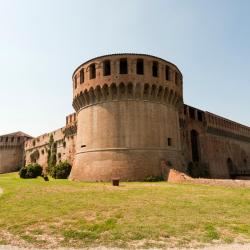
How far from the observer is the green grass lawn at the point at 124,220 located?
23.3 feet

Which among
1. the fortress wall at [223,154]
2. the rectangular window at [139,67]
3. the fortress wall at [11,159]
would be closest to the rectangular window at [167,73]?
the rectangular window at [139,67]

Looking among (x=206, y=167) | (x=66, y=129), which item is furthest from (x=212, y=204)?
(x=66, y=129)

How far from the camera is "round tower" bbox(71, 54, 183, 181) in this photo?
81.7 ft

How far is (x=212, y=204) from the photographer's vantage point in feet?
39.0

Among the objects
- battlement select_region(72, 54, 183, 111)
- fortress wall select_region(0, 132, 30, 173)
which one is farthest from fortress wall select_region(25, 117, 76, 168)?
battlement select_region(72, 54, 183, 111)

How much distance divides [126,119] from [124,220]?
17.3 meters

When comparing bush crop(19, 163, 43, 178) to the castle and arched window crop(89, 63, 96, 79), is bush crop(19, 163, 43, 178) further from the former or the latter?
arched window crop(89, 63, 96, 79)

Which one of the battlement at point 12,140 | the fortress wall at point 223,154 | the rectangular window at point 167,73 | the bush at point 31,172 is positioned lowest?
the bush at point 31,172

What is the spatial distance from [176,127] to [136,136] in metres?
6.38

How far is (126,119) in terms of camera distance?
25828mm

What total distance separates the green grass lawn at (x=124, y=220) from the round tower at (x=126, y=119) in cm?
1130

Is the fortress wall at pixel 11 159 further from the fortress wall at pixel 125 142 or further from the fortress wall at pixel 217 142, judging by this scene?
the fortress wall at pixel 217 142

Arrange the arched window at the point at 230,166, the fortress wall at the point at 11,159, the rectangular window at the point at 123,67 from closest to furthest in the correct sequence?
the rectangular window at the point at 123,67
the arched window at the point at 230,166
the fortress wall at the point at 11,159

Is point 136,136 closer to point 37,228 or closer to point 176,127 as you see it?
point 176,127
